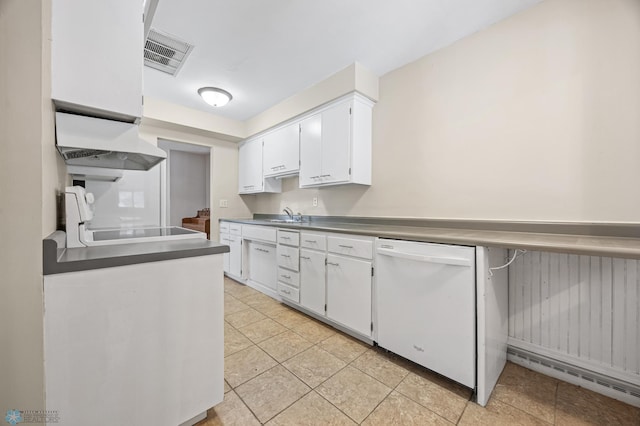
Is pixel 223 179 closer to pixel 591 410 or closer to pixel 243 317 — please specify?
pixel 243 317

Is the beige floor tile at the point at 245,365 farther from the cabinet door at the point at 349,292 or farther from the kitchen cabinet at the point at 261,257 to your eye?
the kitchen cabinet at the point at 261,257

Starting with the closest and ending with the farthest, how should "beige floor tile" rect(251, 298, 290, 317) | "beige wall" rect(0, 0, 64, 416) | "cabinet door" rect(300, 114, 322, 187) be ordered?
"beige wall" rect(0, 0, 64, 416) < "beige floor tile" rect(251, 298, 290, 317) < "cabinet door" rect(300, 114, 322, 187)

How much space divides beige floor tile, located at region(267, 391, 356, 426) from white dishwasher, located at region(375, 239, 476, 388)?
0.60 metres

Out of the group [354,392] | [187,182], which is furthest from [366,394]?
[187,182]

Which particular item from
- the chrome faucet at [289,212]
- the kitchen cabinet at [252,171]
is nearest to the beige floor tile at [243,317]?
the chrome faucet at [289,212]

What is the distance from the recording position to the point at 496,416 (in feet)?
4.03

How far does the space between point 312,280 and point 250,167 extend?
2199 mm

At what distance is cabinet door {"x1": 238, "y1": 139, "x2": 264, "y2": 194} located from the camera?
11.6 ft

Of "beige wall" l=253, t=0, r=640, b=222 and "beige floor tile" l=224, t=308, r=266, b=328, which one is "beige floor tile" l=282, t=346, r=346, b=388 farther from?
"beige wall" l=253, t=0, r=640, b=222

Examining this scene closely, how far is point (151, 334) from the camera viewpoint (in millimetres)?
1003

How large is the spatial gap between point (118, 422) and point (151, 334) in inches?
13.1

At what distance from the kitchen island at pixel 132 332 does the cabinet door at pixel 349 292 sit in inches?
41.1

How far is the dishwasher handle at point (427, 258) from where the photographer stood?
4.36ft

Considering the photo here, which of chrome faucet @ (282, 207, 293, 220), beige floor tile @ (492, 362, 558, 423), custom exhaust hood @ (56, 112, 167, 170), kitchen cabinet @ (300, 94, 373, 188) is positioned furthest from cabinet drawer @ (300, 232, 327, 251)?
beige floor tile @ (492, 362, 558, 423)
